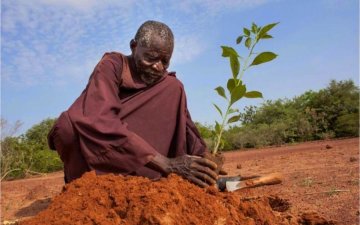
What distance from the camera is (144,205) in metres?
1.88

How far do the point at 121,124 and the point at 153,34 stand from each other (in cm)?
76

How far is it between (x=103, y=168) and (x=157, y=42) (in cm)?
95

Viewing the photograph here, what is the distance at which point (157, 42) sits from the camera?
290cm

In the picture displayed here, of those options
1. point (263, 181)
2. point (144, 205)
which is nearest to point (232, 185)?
point (263, 181)

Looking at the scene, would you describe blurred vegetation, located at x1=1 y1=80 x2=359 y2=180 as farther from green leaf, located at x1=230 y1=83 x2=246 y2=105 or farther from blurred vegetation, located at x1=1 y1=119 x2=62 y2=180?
green leaf, located at x1=230 y1=83 x2=246 y2=105

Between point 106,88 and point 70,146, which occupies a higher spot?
point 106,88

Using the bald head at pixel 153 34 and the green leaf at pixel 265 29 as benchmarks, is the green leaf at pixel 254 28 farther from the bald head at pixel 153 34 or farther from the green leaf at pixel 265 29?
the bald head at pixel 153 34

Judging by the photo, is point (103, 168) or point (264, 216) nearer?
point (264, 216)

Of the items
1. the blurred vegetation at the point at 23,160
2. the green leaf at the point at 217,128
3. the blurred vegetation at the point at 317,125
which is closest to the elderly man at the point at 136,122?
the green leaf at the point at 217,128

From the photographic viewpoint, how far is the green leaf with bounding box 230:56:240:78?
9.28 feet

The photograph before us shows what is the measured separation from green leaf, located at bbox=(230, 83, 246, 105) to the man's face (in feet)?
1.77

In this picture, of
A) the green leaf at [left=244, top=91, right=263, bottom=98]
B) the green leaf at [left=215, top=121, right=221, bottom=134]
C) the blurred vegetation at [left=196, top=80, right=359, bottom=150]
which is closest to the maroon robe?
the green leaf at [left=215, top=121, right=221, bottom=134]

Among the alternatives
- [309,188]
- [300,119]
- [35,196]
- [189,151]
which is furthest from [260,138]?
[189,151]

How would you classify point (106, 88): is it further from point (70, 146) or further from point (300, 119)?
point (300, 119)
